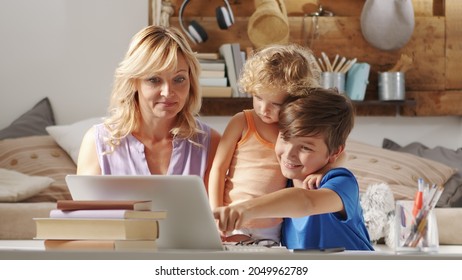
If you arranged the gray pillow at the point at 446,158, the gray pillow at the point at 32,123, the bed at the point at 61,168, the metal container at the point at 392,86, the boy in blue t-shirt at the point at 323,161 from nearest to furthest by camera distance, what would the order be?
the boy in blue t-shirt at the point at 323,161
the bed at the point at 61,168
the gray pillow at the point at 446,158
the gray pillow at the point at 32,123
the metal container at the point at 392,86

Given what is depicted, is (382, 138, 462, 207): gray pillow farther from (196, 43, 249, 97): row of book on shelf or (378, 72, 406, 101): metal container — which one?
(196, 43, 249, 97): row of book on shelf

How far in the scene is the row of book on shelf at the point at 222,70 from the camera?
4.76 meters

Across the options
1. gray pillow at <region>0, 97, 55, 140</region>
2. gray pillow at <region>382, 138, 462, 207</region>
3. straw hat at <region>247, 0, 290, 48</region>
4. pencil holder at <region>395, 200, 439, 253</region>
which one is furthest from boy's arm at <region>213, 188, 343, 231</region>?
gray pillow at <region>0, 97, 55, 140</region>

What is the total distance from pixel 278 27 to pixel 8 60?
154cm

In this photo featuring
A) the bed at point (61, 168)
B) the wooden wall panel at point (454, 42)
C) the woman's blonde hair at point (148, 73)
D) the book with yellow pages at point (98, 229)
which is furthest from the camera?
the wooden wall panel at point (454, 42)

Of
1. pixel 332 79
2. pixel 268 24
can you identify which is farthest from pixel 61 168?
pixel 332 79

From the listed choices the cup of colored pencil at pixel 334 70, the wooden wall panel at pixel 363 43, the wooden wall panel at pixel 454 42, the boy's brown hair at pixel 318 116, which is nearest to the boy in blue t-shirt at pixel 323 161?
the boy's brown hair at pixel 318 116

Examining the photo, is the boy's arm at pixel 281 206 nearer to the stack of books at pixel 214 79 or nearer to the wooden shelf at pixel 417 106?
the stack of books at pixel 214 79

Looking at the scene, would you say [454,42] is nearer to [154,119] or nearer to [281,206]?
[154,119]

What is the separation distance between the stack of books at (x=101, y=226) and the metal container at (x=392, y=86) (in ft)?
10.9

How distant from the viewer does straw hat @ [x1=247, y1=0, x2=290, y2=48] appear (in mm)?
4816

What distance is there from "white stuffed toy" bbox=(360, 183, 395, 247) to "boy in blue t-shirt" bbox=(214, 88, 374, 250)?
181 centimetres

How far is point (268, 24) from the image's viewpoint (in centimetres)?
483
